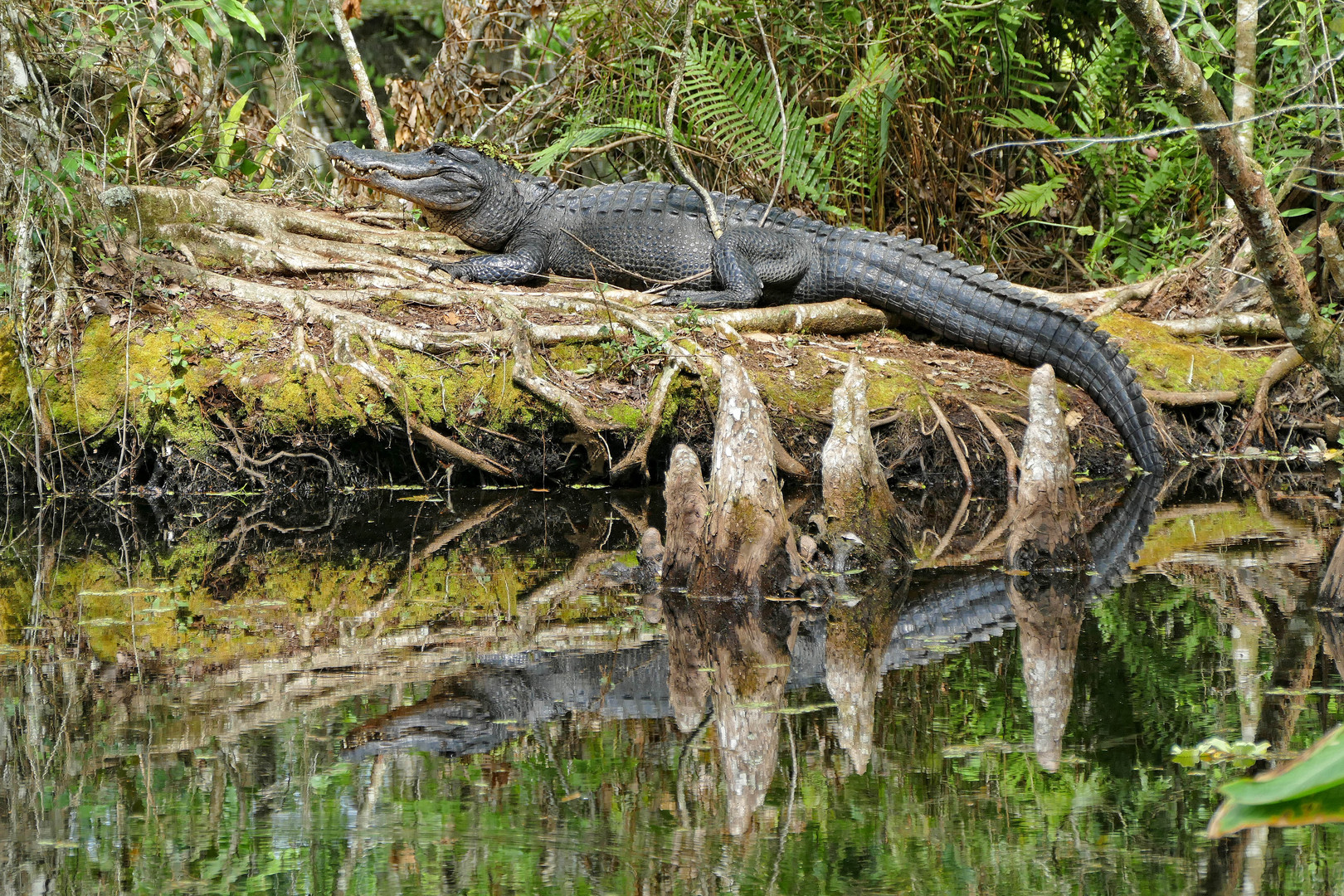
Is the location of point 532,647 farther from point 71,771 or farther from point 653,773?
point 71,771

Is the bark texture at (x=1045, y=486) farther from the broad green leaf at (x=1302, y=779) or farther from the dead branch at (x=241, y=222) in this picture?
the dead branch at (x=241, y=222)

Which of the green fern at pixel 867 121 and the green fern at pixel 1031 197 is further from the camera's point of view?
the green fern at pixel 1031 197

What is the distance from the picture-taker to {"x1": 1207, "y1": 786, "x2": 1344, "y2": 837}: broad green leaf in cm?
88

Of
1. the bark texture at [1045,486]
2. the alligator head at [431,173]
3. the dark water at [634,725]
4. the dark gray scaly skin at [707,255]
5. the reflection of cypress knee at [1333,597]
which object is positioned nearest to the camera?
the dark water at [634,725]

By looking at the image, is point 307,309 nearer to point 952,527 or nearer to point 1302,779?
point 952,527

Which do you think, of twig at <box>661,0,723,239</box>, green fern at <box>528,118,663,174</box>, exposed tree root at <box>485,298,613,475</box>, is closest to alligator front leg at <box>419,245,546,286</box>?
green fern at <box>528,118,663,174</box>

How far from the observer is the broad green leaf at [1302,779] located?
0.84 m

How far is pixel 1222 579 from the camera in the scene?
421 cm

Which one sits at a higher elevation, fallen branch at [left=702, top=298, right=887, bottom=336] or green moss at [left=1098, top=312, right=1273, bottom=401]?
fallen branch at [left=702, top=298, right=887, bottom=336]

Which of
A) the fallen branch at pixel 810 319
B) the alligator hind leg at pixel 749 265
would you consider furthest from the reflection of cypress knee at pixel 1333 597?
the alligator hind leg at pixel 749 265

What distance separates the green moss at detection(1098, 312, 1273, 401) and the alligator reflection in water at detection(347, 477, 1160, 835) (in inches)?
132

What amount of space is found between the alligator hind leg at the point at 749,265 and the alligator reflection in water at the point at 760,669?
345 centimetres


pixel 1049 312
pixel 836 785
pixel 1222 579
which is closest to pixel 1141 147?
pixel 1049 312

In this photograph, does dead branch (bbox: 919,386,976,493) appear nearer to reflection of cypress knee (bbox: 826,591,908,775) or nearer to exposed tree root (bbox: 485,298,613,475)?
exposed tree root (bbox: 485,298,613,475)
